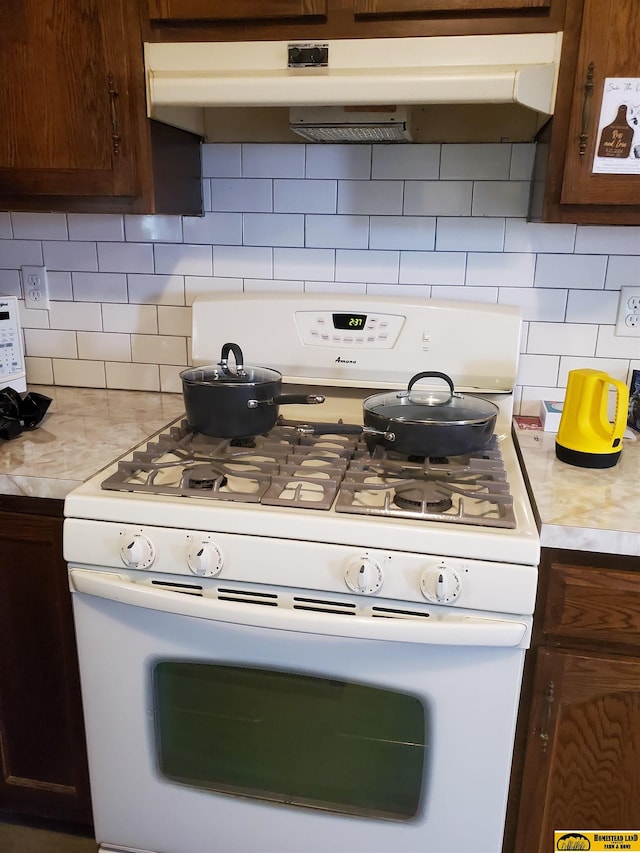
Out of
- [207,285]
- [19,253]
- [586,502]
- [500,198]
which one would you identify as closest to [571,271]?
[500,198]

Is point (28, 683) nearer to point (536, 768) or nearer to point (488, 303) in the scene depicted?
point (536, 768)

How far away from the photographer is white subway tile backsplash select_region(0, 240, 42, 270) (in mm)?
1837

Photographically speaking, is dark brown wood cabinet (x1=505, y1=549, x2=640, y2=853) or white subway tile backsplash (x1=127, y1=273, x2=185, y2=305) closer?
dark brown wood cabinet (x1=505, y1=549, x2=640, y2=853)

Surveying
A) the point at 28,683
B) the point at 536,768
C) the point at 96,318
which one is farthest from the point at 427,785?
the point at 96,318

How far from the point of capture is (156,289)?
181cm

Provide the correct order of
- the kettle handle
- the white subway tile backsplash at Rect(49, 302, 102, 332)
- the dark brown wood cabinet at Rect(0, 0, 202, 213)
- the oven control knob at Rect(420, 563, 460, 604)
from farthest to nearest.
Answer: the white subway tile backsplash at Rect(49, 302, 102, 332), the dark brown wood cabinet at Rect(0, 0, 202, 213), the kettle handle, the oven control knob at Rect(420, 563, 460, 604)

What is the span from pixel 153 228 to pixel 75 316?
13.2 inches

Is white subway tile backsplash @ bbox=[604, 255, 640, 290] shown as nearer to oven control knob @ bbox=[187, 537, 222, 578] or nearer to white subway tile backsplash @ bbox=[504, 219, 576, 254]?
white subway tile backsplash @ bbox=[504, 219, 576, 254]

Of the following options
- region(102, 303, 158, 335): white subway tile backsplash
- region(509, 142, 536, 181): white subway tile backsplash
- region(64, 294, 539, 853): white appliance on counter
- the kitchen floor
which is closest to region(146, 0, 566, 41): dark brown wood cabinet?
region(509, 142, 536, 181): white subway tile backsplash

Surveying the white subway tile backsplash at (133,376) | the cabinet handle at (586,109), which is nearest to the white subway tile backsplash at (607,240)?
the cabinet handle at (586,109)

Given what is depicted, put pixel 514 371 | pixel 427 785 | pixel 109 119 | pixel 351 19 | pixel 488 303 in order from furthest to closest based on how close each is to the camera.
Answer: pixel 488 303
pixel 514 371
pixel 109 119
pixel 351 19
pixel 427 785

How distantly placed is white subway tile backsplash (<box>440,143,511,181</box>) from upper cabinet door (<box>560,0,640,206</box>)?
31 cm

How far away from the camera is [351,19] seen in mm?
1265

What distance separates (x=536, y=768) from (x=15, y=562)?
3.42 feet
